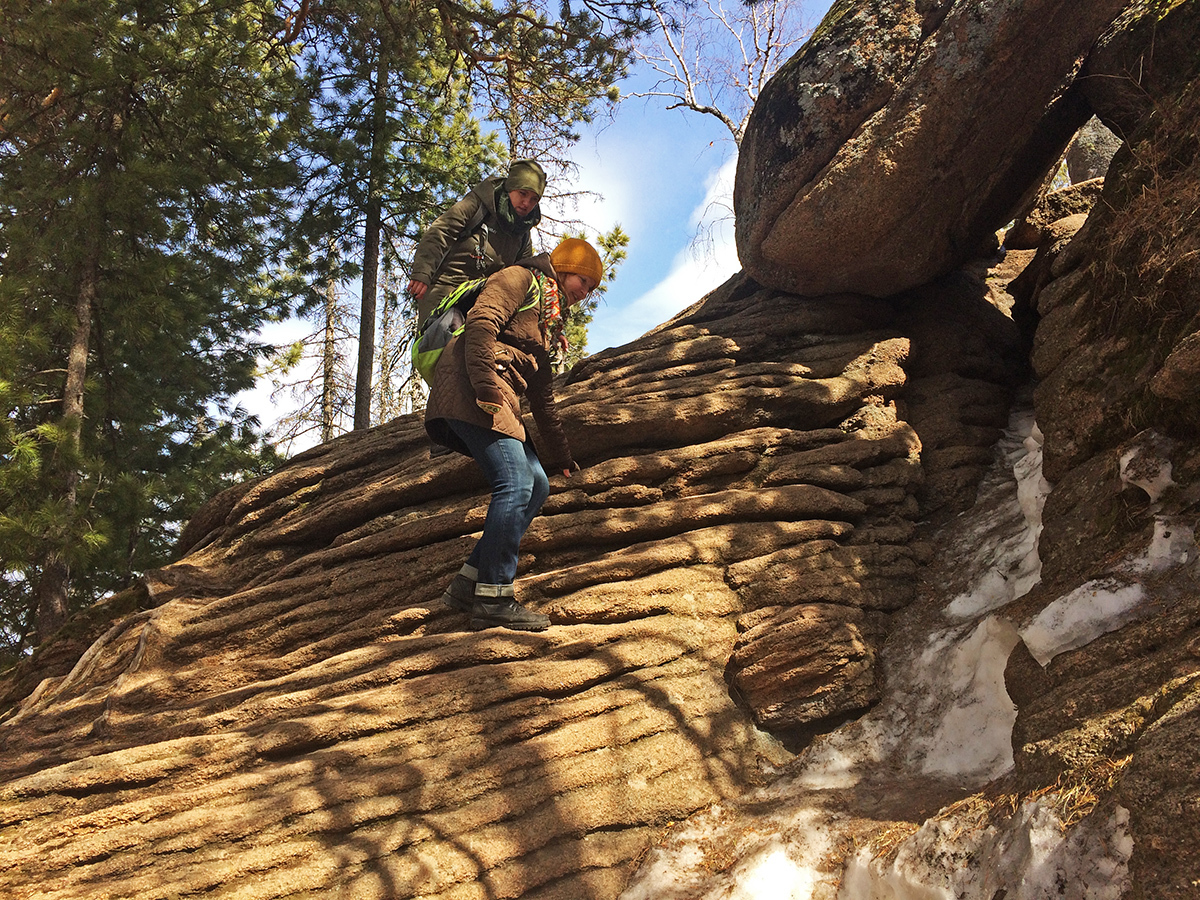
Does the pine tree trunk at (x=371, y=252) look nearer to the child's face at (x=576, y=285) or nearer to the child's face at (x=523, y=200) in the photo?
the child's face at (x=523, y=200)

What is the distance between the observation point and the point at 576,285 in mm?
5543

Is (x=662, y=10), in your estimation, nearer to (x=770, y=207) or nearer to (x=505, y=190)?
(x=770, y=207)

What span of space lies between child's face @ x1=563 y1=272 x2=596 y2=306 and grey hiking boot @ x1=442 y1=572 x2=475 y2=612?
84.5 inches

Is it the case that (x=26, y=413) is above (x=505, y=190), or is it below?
above

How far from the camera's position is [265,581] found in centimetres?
680

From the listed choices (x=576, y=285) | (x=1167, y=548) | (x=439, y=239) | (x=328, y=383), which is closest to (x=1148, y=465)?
(x=1167, y=548)

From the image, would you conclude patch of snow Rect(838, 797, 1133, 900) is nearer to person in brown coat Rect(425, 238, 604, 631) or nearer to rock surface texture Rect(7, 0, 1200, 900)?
rock surface texture Rect(7, 0, 1200, 900)

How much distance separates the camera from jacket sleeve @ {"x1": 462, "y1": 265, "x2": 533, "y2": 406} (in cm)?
491

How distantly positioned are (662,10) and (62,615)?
1035 centimetres

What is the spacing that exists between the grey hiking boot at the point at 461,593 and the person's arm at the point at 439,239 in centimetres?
222

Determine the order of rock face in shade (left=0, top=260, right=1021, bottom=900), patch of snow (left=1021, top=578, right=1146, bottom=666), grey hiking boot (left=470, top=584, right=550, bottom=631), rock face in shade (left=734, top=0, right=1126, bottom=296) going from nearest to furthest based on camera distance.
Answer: patch of snow (left=1021, top=578, right=1146, bottom=666) → rock face in shade (left=0, top=260, right=1021, bottom=900) → grey hiking boot (left=470, top=584, right=550, bottom=631) → rock face in shade (left=734, top=0, right=1126, bottom=296)

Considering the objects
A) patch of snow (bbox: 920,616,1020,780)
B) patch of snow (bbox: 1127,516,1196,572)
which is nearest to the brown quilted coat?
patch of snow (bbox: 920,616,1020,780)

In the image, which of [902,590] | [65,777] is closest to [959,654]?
[902,590]

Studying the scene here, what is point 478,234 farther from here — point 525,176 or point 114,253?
point 114,253
